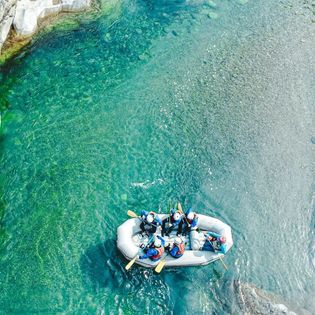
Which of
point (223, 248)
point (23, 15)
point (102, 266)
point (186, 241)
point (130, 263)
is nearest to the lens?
point (130, 263)

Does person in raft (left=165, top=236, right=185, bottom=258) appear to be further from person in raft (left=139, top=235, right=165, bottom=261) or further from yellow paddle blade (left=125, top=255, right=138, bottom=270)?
yellow paddle blade (left=125, top=255, right=138, bottom=270)

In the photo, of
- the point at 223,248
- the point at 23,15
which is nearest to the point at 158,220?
the point at 223,248

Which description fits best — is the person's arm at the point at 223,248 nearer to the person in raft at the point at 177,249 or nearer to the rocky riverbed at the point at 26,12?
the person in raft at the point at 177,249

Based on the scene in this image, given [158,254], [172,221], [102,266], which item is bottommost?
[102,266]

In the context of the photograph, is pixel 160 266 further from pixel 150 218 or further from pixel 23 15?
pixel 23 15

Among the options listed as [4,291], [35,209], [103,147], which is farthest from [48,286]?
[103,147]
